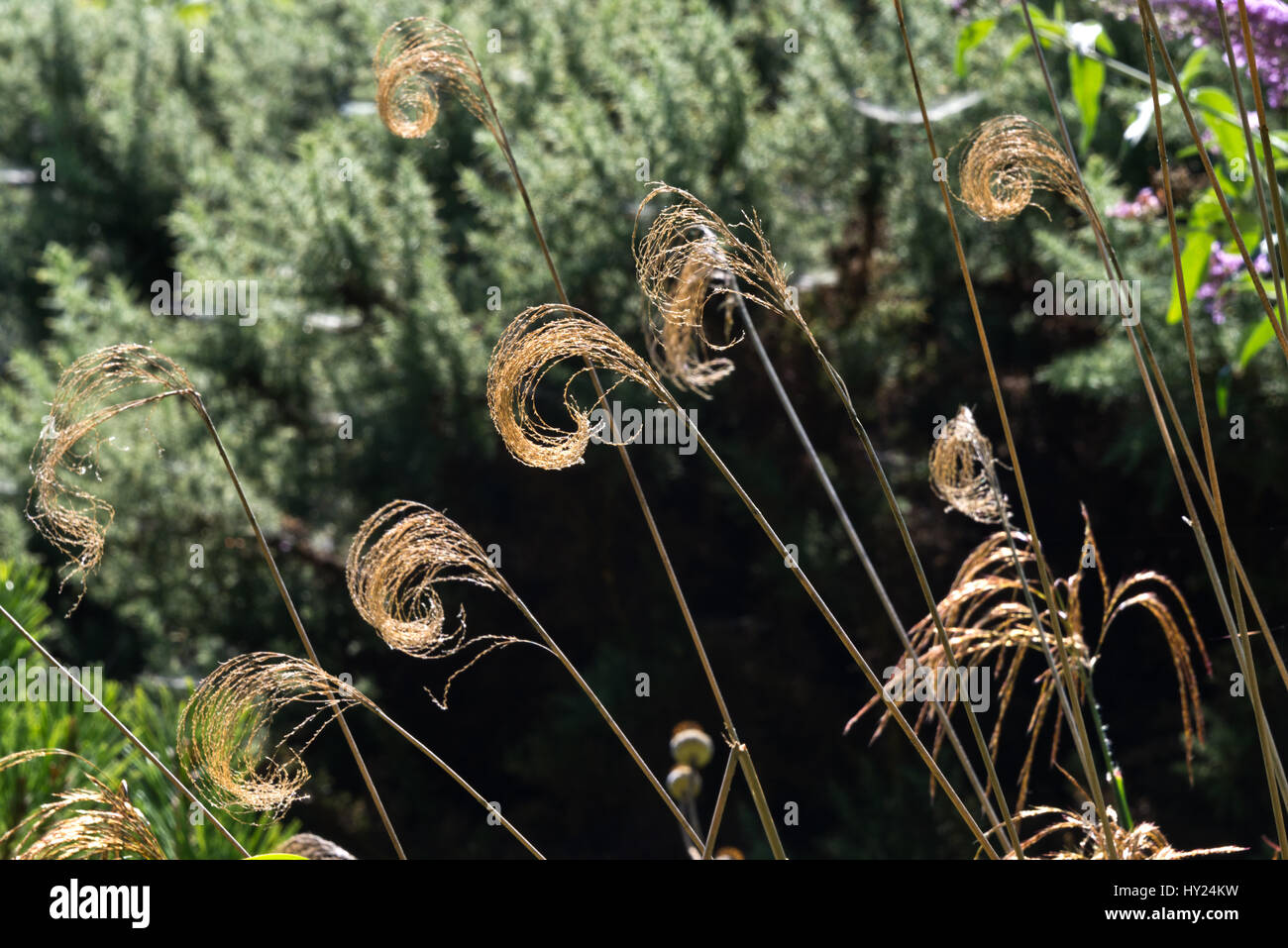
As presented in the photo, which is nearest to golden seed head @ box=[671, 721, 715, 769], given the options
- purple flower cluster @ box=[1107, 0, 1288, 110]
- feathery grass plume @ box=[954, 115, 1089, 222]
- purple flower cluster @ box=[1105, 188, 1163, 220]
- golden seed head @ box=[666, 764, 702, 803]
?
golden seed head @ box=[666, 764, 702, 803]

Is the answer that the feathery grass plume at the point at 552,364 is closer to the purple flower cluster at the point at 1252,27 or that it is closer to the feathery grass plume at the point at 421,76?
the feathery grass plume at the point at 421,76

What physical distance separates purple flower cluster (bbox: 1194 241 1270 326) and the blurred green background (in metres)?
0.52

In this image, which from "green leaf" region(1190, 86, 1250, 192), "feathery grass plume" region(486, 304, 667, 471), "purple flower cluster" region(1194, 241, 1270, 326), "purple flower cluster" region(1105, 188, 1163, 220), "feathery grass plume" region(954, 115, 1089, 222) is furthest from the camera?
"purple flower cluster" region(1105, 188, 1163, 220)

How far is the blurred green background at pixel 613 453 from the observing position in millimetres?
2873

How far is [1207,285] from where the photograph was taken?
2.00 m

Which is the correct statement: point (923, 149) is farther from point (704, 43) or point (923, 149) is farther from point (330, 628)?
point (330, 628)

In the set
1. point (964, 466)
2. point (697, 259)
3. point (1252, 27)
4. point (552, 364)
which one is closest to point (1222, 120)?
point (1252, 27)

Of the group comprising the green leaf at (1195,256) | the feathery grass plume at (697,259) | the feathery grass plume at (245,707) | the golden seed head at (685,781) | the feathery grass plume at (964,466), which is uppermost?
the green leaf at (1195,256)

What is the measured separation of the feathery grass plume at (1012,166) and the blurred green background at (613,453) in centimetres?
173

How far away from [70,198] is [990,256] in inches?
143

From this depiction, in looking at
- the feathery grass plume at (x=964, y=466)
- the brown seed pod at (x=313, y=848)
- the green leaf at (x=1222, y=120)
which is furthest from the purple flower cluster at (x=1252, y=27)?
the brown seed pod at (x=313, y=848)

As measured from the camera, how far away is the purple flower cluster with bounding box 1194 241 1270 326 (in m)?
1.56

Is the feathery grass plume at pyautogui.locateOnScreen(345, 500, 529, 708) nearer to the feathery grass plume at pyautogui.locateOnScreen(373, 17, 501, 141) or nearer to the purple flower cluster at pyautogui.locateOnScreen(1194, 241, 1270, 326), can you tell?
the feathery grass plume at pyautogui.locateOnScreen(373, 17, 501, 141)
